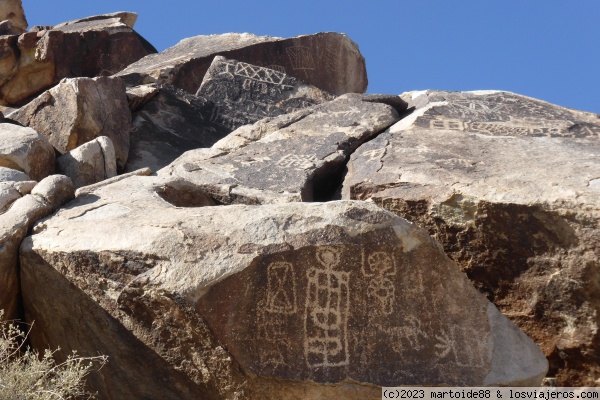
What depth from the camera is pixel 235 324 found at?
347 cm

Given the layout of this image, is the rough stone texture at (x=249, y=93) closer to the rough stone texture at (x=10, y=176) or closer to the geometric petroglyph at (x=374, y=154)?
the geometric petroglyph at (x=374, y=154)

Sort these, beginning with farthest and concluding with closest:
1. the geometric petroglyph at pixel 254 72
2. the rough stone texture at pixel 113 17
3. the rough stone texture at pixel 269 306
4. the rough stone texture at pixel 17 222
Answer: the rough stone texture at pixel 113 17
the geometric petroglyph at pixel 254 72
the rough stone texture at pixel 17 222
the rough stone texture at pixel 269 306

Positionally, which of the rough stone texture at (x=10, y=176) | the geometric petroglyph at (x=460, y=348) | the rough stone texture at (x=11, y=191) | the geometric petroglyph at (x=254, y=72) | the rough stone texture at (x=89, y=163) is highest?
the geometric petroglyph at (x=254, y=72)

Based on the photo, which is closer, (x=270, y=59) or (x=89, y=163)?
(x=89, y=163)

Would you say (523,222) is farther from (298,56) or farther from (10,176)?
(298,56)

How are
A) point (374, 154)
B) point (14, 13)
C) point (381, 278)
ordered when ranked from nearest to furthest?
point (381, 278) < point (374, 154) < point (14, 13)

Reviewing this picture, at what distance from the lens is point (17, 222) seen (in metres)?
3.88

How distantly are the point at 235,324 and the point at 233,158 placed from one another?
1.97 m

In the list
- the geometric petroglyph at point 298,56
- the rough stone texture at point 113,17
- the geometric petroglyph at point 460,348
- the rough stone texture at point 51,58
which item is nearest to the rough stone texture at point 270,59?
the geometric petroglyph at point 298,56

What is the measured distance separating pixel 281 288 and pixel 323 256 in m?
0.21

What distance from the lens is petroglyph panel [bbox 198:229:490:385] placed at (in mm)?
3461

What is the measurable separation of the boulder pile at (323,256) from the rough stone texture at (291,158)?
0.02 m

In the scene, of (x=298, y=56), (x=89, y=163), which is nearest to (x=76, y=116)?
(x=89, y=163)

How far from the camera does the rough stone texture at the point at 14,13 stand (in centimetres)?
1280
